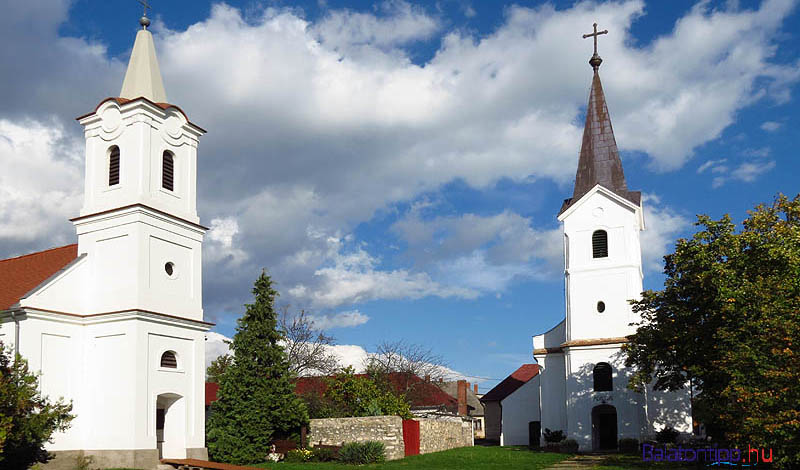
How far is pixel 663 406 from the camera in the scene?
38375 mm

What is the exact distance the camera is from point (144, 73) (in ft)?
99.5

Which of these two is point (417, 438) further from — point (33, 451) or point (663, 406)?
point (33, 451)

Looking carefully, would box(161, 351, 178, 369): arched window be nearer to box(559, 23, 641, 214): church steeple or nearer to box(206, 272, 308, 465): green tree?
box(206, 272, 308, 465): green tree

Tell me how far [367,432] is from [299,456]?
2.89m

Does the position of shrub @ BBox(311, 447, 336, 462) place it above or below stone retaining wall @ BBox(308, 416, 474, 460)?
below

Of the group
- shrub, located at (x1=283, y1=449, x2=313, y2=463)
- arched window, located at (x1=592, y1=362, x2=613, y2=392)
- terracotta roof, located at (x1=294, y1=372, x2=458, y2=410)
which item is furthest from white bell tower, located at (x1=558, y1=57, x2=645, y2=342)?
shrub, located at (x1=283, y1=449, x2=313, y2=463)

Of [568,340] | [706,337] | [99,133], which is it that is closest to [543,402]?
[568,340]

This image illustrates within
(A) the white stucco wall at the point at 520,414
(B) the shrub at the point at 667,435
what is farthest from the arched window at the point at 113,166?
(A) the white stucco wall at the point at 520,414

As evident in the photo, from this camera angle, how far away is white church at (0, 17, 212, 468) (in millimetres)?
26234

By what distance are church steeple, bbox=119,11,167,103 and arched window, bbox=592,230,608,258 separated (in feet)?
76.9

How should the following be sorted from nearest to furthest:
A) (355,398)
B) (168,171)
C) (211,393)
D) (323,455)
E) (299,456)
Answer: (168,171), (299,456), (323,455), (355,398), (211,393)

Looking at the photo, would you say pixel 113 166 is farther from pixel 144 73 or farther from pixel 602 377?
pixel 602 377

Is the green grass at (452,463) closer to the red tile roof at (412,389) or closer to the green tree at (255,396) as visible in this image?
the green tree at (255,396)

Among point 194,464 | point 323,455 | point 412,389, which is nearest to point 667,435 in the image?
point 323,455
